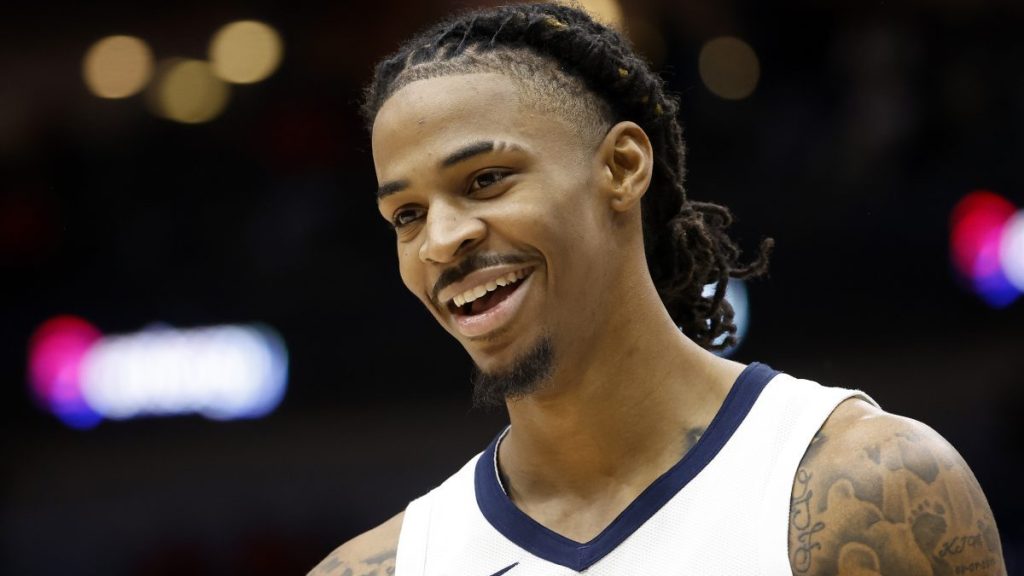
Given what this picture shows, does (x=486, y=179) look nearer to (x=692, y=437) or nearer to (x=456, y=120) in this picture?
(x=456, y=120)

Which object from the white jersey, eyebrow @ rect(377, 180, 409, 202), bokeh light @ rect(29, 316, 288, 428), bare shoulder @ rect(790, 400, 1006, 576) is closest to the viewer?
bare shoulder @ rect(790, 400, 1006, 576)

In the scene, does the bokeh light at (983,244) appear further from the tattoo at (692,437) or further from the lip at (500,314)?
the lip at (500,314)

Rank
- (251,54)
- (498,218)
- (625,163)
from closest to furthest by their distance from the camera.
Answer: (498,218) < (625,163) < (251,54)

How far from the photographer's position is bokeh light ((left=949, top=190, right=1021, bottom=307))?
8039mm

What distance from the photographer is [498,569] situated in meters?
2.88

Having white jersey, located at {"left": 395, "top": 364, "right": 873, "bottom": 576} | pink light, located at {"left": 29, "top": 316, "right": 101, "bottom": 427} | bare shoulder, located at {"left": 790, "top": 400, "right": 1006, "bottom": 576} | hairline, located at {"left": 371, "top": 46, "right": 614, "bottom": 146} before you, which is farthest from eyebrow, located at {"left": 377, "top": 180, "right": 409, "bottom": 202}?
pink light, located at {"left": 29, "top": 316, "right": 101, "bottom": 427}

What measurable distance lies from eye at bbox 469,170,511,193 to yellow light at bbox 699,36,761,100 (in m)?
5.83

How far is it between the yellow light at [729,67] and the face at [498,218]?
572 cm

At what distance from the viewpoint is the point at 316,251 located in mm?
8906

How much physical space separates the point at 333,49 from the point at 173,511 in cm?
316

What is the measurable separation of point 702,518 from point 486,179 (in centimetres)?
80

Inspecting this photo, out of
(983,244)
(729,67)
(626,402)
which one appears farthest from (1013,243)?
(626,402)

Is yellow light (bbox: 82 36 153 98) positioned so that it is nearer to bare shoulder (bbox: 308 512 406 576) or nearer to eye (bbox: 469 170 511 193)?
bare shoulder (bbox: 308 512 406 576)

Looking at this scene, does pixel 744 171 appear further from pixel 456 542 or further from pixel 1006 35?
pixel 456 542
